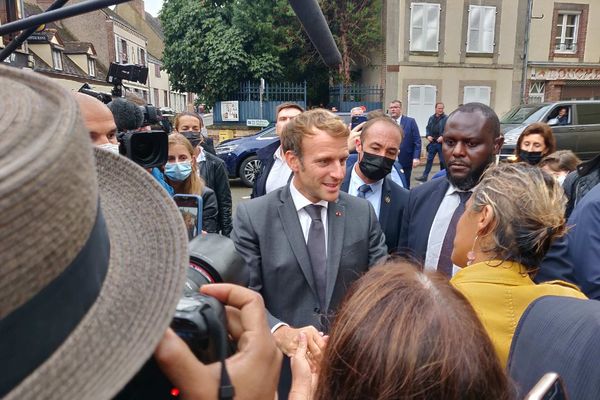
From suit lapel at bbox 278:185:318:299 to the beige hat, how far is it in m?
1.31

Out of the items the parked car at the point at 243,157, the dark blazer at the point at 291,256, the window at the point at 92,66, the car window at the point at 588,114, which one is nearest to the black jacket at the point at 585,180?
the dark blazer at the point at 291,256

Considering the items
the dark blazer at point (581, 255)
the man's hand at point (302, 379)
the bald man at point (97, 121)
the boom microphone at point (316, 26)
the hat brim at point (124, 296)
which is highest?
the boom microphone at point (316, 26)

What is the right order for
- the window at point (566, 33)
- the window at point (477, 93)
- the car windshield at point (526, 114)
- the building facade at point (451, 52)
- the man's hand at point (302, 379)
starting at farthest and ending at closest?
the window at point (566, 33) < the window at point (477, 93) < the building facade at point (451, 52) < the car windshield at point (526, 114) < the man's hand at point (302, 379)

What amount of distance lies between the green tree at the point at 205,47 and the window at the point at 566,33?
38.7 feet

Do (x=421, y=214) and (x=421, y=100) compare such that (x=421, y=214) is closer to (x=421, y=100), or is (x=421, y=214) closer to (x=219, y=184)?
(x=219, y=184)

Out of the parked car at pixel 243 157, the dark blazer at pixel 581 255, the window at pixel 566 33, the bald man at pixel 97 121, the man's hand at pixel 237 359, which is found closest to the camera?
the man's hand at pixel 237 359

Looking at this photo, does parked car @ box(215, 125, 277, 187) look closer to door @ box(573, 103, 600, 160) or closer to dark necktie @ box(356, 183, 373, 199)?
Result: dark necktie @ box(356, 183, 373, 199)

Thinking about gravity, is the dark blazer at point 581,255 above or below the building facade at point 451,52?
below

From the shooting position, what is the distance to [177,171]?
129 inches

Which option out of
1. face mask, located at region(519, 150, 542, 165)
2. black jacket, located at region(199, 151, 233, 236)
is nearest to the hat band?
black jacket, located at region(199, 151, 233, 236)

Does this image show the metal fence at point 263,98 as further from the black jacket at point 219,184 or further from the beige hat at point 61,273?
the beige hat at point 61,273

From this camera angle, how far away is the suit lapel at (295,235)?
2051mm

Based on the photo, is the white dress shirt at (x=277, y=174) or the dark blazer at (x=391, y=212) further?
the white dress shirt at (x=277, y=174)

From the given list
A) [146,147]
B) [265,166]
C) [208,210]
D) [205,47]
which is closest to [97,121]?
[146,147]
